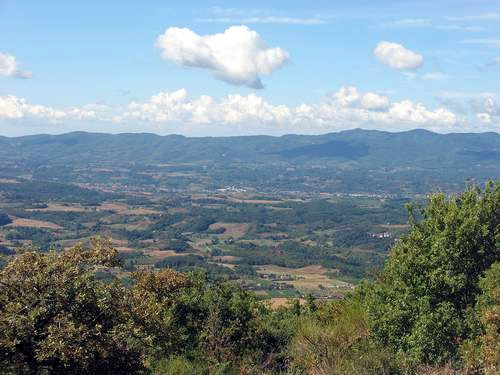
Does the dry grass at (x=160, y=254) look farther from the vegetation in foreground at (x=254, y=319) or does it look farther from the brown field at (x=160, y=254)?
the vegetation in foreground at (x=254, y=319)

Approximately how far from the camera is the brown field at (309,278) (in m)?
128

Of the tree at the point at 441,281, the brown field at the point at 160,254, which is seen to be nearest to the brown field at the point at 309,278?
the brown field at the point at 160,254

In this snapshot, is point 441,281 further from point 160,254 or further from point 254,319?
point 160,254

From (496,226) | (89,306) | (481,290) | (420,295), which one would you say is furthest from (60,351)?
(496,226)

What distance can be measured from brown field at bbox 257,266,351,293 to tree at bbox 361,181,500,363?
9873cm

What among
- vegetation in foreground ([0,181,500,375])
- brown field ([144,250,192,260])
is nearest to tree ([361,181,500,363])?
vegetation in foreground ([0,181,500,375])

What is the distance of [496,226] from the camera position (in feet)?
80.4

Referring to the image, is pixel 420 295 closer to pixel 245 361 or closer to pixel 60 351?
pixel 245 361

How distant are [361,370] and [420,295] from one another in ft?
18.5

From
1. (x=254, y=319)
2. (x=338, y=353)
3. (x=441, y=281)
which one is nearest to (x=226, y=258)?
(x=254, y=319)

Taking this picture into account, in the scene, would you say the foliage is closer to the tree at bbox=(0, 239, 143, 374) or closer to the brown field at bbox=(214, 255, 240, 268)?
the tree at bbox=(0, 239, 143, 374)

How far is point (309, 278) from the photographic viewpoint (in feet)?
468

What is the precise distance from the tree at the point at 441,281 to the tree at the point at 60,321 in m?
12.0

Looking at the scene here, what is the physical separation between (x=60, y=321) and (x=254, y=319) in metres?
17.1
